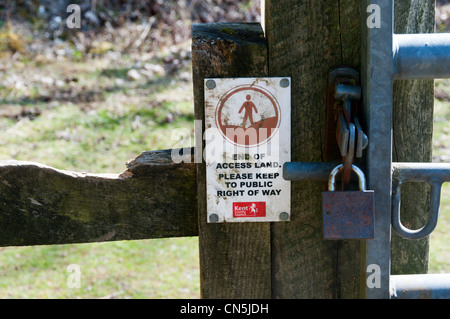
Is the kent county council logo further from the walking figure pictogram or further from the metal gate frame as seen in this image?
the metal gate frame

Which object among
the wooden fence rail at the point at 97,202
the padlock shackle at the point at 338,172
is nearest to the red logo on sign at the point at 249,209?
the wooden fence rail at the point at 97,202

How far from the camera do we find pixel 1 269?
327 centimetres

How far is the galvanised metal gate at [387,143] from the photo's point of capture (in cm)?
116

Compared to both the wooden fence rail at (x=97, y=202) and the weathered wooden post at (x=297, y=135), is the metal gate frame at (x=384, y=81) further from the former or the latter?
the wooden fence rail at (x=97, y=202)

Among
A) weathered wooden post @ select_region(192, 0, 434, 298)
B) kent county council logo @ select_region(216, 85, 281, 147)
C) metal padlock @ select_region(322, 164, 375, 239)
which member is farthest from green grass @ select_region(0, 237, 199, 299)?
metal padlock @ select_region(322, 164, 375, 239)

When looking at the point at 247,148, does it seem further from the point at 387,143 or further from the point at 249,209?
the point at 387,143

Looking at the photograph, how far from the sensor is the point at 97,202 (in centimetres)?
142

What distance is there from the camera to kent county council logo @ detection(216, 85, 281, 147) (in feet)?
4.33

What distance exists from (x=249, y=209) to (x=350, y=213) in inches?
11.6

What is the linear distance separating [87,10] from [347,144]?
706 cm

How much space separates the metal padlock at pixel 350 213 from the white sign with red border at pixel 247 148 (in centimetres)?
21

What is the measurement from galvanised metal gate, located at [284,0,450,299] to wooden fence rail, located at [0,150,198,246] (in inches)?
13.1

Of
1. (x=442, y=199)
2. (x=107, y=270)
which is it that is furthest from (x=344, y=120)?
(x=442, y=199)
